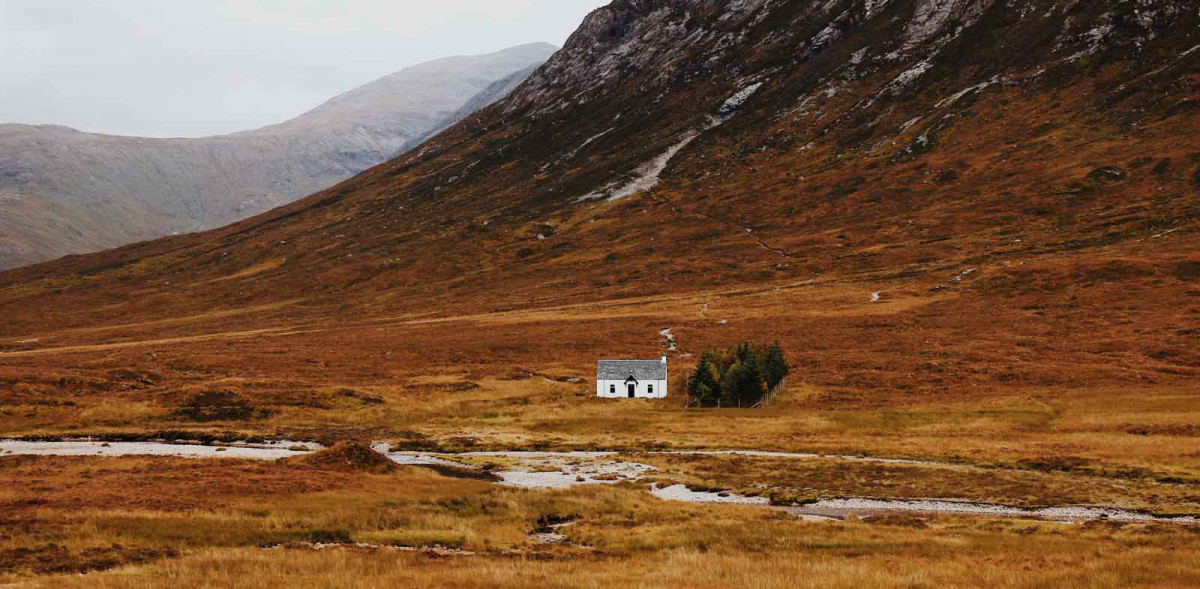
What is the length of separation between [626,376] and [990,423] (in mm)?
39851

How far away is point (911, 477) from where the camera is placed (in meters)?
50.5

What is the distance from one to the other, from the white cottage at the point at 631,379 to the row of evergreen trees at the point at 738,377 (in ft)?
13.9

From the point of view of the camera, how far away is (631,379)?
316 feet

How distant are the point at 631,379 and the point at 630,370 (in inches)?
42.1

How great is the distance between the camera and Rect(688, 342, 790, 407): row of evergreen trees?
299 ft

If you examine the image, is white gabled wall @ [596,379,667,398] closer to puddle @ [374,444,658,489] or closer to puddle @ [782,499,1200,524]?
puddle @ [374,444,658,489]

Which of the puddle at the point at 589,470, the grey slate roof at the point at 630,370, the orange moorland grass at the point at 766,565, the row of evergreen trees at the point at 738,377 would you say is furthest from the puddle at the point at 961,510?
the grey slate roof at the point at 630,370

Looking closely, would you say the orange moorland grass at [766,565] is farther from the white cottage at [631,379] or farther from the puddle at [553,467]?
the white cottage at [631,379]

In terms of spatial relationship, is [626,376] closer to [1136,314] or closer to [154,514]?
[154,514]

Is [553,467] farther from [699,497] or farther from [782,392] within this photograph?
[782,392]

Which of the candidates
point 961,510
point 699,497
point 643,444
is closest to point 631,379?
point 643,444

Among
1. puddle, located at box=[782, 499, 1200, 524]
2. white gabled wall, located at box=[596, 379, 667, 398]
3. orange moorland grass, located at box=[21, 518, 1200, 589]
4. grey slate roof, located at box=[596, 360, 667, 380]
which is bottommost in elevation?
puddle, located at box=[782, 499, 1200, 524]

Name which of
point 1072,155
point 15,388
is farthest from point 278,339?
point 1072,155

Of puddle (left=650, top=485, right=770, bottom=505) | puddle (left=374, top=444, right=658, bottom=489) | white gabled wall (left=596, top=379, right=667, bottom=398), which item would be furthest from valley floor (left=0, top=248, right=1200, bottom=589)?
white gabled wall (left=596, top=379, right=667, bottom=398)
